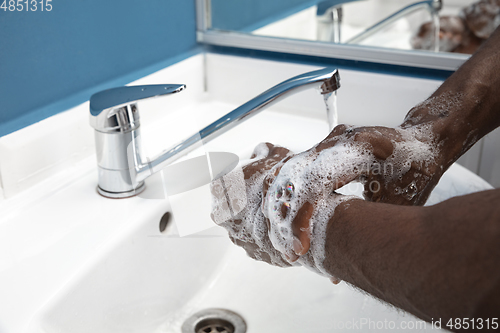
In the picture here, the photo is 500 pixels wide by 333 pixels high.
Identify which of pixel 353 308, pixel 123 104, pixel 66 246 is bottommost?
pixel 353 308

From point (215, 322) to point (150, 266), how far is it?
11 cm

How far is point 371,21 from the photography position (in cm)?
91

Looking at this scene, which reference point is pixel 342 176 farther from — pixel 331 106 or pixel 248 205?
pixel 331 106

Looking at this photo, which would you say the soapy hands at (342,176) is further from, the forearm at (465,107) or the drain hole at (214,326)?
the drain hole at (214,326)

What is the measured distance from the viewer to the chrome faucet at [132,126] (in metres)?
0.51

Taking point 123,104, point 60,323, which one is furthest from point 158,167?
point 60,323

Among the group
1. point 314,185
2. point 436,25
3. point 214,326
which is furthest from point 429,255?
point 436,25

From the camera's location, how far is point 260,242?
441 millimetres

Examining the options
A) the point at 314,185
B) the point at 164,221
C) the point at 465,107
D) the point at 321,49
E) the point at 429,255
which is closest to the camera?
the point at 429,255

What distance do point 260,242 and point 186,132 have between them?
32 centimetres

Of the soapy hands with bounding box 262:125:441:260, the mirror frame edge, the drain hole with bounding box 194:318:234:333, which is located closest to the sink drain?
the drain hole with bounding box 194:318:234:333

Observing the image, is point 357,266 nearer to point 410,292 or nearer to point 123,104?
point 410,292

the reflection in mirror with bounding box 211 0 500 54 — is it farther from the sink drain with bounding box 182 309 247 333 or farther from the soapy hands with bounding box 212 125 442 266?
the sink drain with bounding box 182 309 247 333

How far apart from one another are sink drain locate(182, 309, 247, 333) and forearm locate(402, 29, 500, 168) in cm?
31
